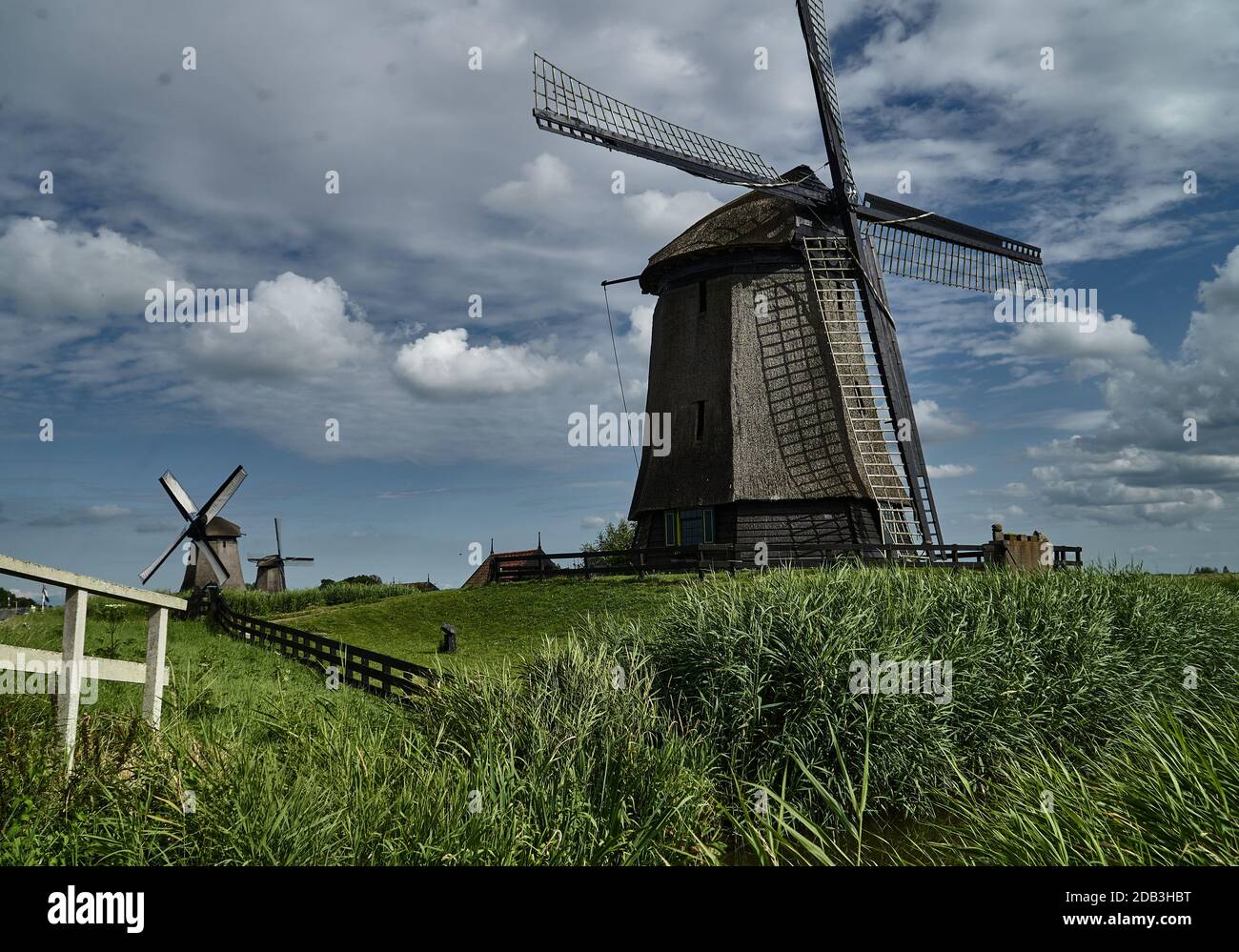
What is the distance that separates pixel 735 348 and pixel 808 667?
13.9 metres

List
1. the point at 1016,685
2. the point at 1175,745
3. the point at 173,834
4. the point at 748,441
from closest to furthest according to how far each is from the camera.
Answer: the point at 173,834
the point at 1175,745
the point at 1016,685
the point at 748,441

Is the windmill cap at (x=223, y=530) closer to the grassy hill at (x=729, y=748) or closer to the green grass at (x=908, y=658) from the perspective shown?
the grassy hill at (x=729, y=748)

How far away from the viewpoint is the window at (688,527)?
21719 mm

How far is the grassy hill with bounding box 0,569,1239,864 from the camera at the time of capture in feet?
16.5

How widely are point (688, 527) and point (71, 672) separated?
693 inches

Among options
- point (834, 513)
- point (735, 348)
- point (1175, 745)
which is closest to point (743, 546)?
point (834, 513)

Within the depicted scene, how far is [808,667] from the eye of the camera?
350 inches

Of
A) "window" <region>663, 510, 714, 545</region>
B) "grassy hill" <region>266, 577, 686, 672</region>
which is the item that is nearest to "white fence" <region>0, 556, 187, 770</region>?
"grassy hill" <region>266, 577, 686, 672</region>

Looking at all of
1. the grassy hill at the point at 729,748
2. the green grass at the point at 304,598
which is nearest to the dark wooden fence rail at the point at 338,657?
the grassy hill at the point at 729,748

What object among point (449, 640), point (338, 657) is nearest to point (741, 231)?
point (449, 640)

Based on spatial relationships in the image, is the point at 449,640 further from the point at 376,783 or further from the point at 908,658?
the point at 376,783

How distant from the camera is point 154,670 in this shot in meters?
6.20

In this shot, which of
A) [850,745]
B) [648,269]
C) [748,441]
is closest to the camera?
[850,745]
